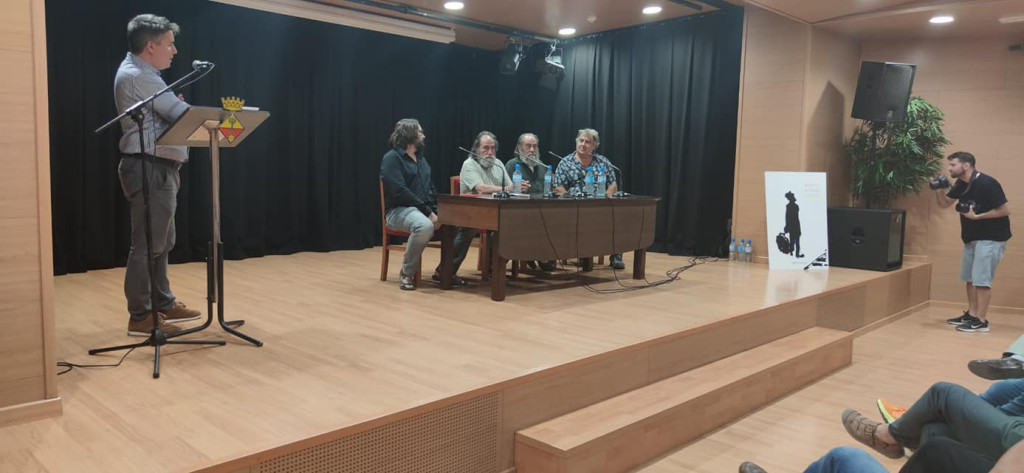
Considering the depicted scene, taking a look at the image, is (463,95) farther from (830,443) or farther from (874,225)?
(830,443)

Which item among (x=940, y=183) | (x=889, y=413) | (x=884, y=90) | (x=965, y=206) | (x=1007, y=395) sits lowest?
(x=889, y=413)

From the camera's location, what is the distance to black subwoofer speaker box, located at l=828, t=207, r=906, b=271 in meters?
6.22

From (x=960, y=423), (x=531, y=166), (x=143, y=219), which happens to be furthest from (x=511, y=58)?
(x=960, y=423)

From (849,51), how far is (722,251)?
2.36 meters

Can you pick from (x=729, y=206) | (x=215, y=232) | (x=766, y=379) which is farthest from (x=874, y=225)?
(x=215, y=232)

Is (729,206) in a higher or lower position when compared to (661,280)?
higher

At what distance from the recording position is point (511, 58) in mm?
7898

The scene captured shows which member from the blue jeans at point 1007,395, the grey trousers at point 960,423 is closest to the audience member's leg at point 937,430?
the grey trousers at point 960,423

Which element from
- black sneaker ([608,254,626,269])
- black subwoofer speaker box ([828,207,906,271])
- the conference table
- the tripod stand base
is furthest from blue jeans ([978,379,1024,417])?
black subwoofer speaker box ([828,207,906,271])

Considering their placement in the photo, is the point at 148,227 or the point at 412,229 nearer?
the point at 148,227

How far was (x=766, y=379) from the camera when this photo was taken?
3.92m

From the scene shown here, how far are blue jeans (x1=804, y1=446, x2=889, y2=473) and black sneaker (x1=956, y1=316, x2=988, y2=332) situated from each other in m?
4.80

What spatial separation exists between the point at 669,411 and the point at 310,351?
165 cm

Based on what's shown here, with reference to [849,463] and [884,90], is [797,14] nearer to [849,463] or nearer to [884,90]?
[884,90]
